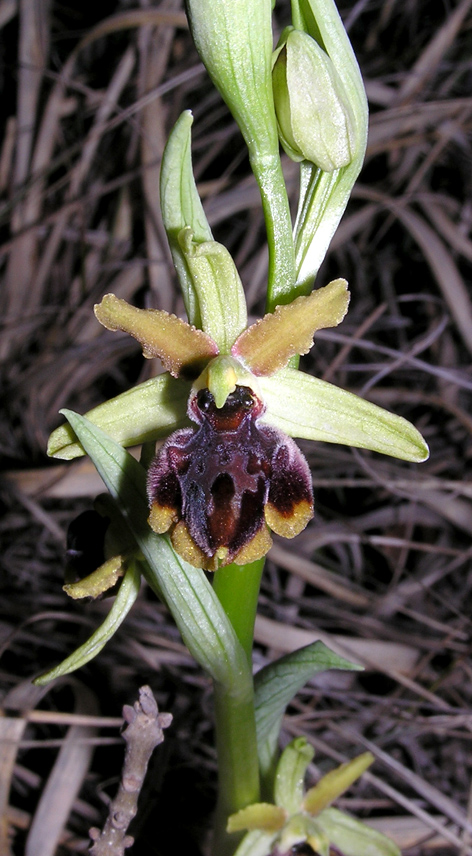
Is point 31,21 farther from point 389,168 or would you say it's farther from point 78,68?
point 389,168

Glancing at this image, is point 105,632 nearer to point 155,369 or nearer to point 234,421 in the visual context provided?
point 234,421

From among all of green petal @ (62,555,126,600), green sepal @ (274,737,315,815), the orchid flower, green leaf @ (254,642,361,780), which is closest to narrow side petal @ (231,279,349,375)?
the orchid flower

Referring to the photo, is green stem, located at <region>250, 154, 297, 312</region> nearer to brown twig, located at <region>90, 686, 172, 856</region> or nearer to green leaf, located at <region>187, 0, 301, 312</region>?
green leaf, located at <region>187, 0, 301, 312</region>

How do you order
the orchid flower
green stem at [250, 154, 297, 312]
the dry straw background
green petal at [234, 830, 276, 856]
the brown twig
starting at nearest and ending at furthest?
1. the brown twig
2. the orchid flower
3. green stem at [250, 154, 297, 312]
4. green petal at [234, 830, 276, 856]
5. the dry straw background

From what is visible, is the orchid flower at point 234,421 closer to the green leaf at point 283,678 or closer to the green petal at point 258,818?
the green leaf at point 283,678

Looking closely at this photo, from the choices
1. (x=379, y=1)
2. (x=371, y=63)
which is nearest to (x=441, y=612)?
(x=371, y=63)

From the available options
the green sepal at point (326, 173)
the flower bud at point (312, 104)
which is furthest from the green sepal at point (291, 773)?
the flower bud at point (312, 104)

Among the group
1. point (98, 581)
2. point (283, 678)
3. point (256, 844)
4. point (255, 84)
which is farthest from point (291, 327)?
point (256, 844)
